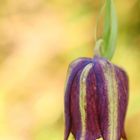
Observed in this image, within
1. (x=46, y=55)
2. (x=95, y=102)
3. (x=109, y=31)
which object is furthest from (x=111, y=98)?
(x=46, y=55)

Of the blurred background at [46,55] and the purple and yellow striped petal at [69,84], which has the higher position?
the blurred background at [46,55]

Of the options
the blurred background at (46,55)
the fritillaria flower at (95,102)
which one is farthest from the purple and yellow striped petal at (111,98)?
the blurred background at (46,55)

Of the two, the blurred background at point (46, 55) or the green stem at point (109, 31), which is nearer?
the green stem at point (109, 31)

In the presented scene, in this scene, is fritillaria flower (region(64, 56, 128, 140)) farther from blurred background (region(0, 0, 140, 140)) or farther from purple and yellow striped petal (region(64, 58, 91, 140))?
blurred background (region(0, 0, 140, 140))

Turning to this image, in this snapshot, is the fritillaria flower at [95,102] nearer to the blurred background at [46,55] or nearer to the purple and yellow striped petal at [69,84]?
the purple and yellow striped petal at [69,84]

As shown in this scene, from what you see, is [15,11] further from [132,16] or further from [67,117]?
[67,117]

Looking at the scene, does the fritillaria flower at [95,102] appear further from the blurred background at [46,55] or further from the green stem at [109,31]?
the blurred background at [46,55]

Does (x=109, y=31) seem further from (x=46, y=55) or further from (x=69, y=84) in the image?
(x=46, y=55)
